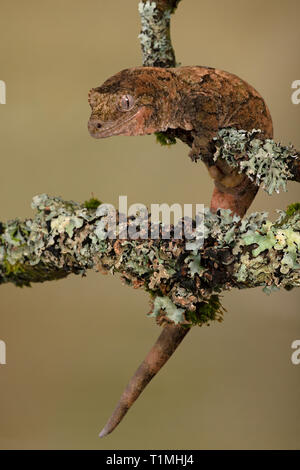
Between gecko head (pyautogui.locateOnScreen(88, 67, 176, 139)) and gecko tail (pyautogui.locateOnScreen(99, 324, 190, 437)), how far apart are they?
0.42m

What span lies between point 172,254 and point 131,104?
11.2 inches

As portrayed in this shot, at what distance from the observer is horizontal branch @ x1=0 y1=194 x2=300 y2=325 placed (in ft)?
4.13

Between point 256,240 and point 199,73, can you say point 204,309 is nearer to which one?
point 256,240

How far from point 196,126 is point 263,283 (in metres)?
0.38

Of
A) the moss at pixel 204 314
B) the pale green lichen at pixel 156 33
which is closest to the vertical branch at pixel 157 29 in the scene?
the pale green lichen at pixel 156 33

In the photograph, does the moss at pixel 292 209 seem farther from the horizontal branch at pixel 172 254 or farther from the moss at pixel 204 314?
the moss at pixel 204 314

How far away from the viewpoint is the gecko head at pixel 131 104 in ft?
4.29

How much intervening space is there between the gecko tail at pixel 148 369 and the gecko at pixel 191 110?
0.99 ft
